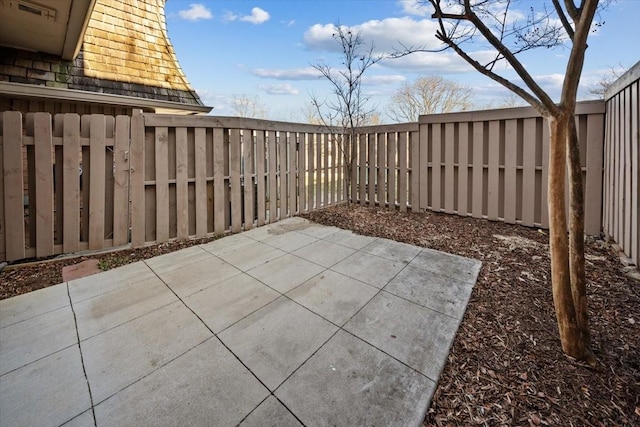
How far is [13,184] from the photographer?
3023 mm

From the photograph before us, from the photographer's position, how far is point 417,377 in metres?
1.62

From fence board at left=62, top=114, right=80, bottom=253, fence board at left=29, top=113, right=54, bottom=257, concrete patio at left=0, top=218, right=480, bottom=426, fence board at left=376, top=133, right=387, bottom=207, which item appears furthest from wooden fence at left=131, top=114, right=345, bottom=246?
fence board at left=376, top=133, right=387, bottom=207

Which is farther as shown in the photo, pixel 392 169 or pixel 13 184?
pixel 392 169

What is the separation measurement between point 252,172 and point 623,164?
186 inches

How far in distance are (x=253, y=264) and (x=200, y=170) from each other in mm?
1807

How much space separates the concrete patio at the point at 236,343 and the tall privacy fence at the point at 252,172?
0.99 metres

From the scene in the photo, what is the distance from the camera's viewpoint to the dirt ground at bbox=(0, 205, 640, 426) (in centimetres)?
138

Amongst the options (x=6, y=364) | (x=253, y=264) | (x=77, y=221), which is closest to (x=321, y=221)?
(x=253, y=264)

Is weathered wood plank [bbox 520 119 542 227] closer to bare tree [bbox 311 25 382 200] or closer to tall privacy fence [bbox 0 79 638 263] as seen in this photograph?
tall privacy fence [bbox 0 79 638 263]

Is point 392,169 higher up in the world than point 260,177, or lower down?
higher up

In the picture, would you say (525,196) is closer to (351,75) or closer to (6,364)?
(351,75)

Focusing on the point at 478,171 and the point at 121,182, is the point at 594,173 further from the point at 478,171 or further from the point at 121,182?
the point at 121,182

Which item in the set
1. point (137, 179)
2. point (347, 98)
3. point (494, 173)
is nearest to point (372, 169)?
point (347, 98)

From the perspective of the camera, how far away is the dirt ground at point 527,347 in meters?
1.38
